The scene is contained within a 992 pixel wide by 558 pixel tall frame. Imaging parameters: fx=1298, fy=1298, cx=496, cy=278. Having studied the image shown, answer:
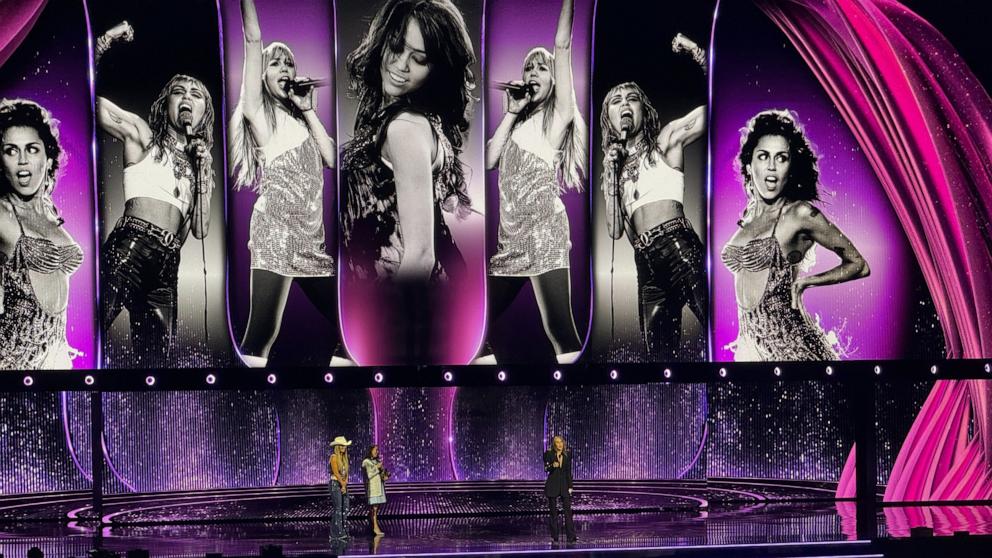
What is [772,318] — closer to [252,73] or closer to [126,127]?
[252,73]

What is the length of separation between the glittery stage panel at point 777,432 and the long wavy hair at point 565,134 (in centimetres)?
307

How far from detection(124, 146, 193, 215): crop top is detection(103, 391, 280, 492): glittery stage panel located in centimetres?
226

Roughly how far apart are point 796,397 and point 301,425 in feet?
19.0

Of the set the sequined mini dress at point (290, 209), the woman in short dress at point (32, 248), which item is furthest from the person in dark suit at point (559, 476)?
the woman in short dress at point (32, 248)

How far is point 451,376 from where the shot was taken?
1359cm

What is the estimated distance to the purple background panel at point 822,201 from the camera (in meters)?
14.4

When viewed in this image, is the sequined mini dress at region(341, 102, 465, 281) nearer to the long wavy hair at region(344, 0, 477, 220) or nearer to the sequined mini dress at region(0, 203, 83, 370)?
the long wavy hair at region(344, 0, 477, 220)

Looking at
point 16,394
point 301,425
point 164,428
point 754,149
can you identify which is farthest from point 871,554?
point 16,394

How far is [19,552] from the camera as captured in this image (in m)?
11.9

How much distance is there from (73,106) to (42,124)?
1.21 feet

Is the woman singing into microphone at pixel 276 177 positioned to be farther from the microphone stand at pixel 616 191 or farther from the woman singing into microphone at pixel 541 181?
the microphone stand at pixel 616 191

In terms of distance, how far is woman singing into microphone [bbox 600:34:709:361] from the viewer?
564 inches

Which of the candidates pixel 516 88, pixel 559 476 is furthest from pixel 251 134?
pixel 559 476

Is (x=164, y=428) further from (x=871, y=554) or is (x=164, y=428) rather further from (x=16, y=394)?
(x=871, y=554)
